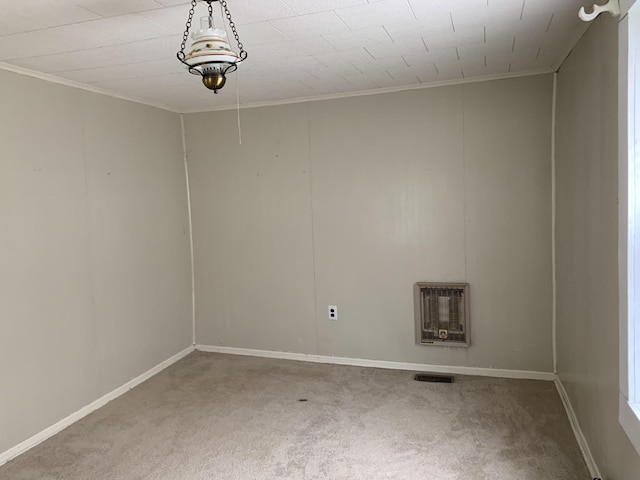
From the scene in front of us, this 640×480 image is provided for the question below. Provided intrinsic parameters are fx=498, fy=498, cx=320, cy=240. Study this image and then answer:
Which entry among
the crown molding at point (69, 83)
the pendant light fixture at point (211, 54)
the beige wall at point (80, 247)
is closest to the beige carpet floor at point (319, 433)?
the beige wall at point (80, 247)

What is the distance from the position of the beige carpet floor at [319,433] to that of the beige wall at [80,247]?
0.93 feet

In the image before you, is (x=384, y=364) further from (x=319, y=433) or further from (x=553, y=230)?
(x=553, y=230)

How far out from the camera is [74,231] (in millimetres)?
3189

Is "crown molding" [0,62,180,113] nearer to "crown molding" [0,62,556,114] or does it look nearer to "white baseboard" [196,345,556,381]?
"crown molding" [0,62,556,114]

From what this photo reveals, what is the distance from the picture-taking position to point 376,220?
3818 mm

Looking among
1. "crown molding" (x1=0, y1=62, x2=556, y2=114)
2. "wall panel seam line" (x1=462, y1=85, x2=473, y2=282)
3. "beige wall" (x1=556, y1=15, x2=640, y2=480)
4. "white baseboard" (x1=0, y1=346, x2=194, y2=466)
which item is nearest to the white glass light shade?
"beige wall" (x1=556, y1=15, x2=640, y2=480)

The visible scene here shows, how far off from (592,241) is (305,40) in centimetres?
167

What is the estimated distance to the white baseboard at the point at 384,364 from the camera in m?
3.57

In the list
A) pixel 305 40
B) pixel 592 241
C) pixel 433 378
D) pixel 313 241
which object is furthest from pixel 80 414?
pixel 592 241

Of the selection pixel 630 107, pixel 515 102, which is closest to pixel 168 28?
pixel 630 107

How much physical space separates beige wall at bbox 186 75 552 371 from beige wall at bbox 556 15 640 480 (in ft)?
1.13

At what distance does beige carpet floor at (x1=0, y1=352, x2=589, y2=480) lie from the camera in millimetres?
2514

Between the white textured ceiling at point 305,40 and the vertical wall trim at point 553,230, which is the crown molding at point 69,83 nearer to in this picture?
the white textured ceiling at point 305,40

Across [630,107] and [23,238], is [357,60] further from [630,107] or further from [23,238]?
[23,238]
